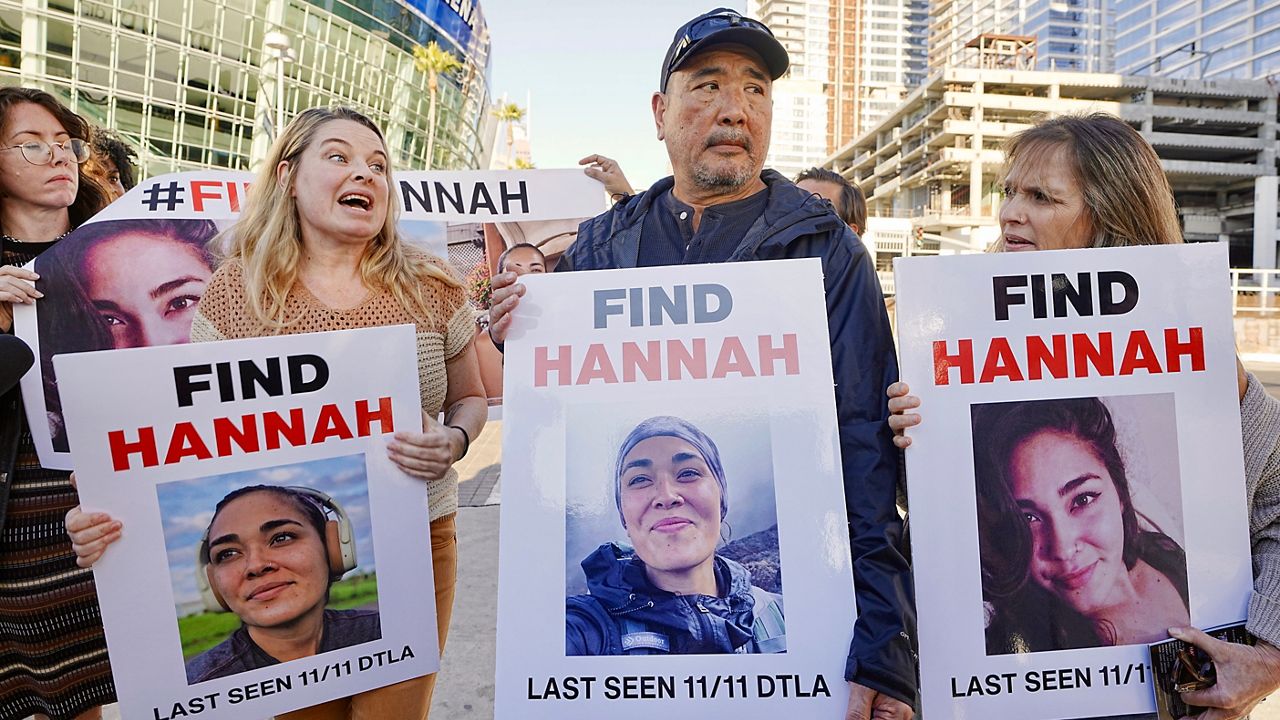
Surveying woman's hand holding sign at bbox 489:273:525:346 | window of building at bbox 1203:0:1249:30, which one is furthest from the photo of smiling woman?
window of building at bbox 1203:0:1249:30

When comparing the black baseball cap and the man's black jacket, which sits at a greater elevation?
the black baseball cap

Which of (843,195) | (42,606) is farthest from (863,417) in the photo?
(843,195)

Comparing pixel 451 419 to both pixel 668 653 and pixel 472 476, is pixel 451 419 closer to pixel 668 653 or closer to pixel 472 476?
pixel 668 653

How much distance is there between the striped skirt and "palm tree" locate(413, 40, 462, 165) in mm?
35485

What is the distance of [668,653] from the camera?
145 centimetres

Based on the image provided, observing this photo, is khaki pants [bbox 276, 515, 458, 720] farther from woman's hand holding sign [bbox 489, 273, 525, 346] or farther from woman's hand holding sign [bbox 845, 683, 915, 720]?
woman's hand holding sign [bbox 845, 683, 915, 720]

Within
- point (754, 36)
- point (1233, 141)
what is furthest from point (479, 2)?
point (1233, 141)

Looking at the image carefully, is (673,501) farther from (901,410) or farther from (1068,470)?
(1068,470)

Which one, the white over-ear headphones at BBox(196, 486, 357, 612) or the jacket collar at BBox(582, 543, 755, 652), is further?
the white over-ear headphones at BBox(196, 486, 357, 612)

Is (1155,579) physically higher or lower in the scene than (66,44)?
lower

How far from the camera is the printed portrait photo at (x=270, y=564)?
1540mm

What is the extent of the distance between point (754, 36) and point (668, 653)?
152cm

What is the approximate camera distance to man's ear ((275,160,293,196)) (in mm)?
1920

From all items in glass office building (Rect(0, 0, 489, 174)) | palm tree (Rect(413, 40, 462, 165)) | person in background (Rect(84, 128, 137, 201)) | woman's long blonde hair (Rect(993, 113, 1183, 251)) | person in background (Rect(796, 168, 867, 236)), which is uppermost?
palm tree (Rect(413, 40, 462, 165))
